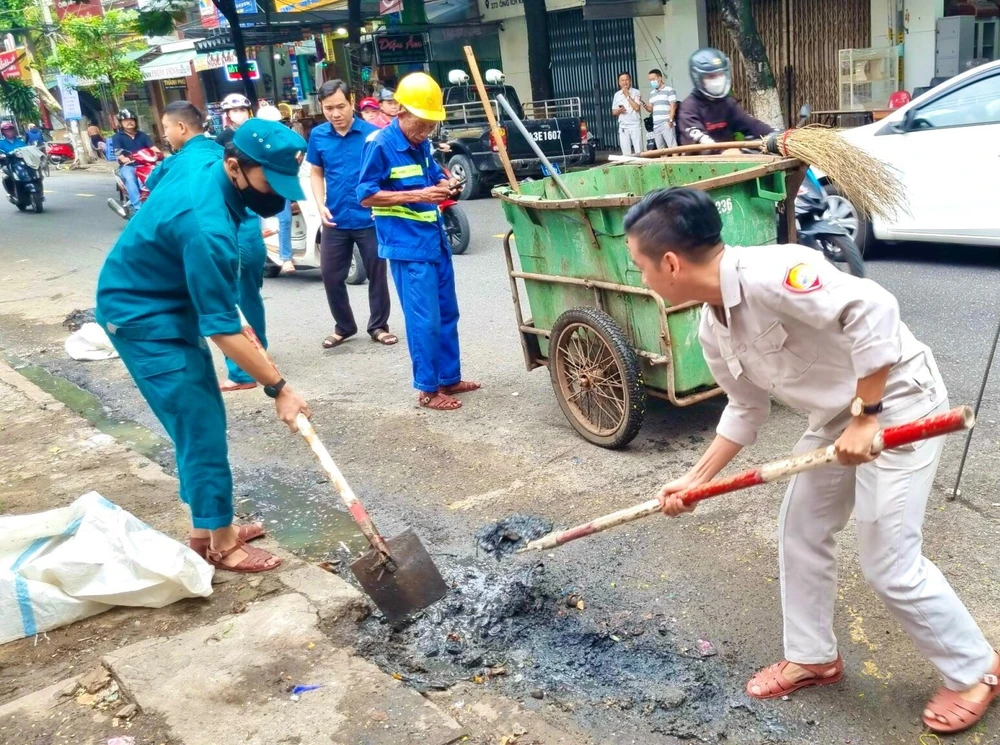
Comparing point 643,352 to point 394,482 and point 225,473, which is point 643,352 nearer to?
point 394,482

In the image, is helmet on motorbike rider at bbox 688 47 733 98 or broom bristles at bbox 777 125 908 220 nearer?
broom bristles at bbox 777 125 908 220

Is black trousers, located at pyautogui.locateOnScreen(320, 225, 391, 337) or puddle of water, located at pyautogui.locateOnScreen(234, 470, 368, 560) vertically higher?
black trousers, located at pyautogui.locateOnScreen(320, 225, 391, 337)

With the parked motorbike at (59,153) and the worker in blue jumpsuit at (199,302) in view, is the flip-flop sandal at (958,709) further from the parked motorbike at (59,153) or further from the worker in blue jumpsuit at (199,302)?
the parked motorbike at (59,153)

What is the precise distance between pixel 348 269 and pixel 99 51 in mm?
28845

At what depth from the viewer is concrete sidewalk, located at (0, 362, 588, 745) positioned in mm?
2711

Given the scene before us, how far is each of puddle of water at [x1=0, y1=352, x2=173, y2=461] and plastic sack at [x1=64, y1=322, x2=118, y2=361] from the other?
0.25 meters

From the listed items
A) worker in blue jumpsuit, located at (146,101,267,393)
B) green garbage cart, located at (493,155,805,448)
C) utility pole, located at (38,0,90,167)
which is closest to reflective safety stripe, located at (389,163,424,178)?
green garbage cart, located at (493,155,805,448)

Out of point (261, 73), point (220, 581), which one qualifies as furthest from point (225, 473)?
point (261, 73)

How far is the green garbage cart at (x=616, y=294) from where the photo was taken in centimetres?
438

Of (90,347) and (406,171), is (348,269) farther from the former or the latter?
(90,347)

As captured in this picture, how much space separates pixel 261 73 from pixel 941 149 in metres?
27.6

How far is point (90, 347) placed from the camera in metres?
7.59

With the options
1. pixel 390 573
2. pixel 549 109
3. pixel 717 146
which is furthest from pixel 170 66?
pixel 390 573

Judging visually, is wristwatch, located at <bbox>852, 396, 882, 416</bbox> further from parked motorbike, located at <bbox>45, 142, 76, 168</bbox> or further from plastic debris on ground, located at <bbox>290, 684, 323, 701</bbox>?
parked motorbike, located at <bbox>45, 142, 76, 168</bbox>
